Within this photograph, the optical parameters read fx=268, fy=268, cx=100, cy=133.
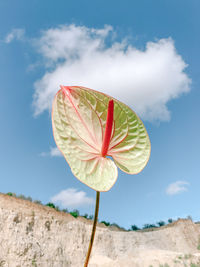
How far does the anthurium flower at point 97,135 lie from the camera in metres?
0.58

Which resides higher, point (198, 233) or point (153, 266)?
point (198, 233)

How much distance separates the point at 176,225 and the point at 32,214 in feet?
31.8

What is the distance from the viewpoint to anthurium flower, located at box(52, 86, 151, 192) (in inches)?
23.0

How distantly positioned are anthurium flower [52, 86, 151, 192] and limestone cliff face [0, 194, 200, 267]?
6549 millimetres

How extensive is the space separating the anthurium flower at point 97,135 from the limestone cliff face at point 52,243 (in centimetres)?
655

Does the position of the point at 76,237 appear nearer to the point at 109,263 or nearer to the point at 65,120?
the point at 109,263

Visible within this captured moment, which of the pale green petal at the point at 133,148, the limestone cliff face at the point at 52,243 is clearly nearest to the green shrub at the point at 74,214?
the limestone cliff face at the point at 52,243

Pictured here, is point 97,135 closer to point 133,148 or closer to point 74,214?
point 133,148

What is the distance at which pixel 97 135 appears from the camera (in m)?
0.67

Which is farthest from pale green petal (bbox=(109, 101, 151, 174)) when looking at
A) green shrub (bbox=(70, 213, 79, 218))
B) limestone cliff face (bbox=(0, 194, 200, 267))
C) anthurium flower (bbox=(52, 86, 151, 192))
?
green shrub (bbox=(70, 213, 79, 218))

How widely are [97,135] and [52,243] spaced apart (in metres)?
8.03

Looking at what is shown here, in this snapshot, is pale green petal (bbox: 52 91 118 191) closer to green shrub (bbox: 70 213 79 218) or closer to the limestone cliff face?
the limestone cliff face

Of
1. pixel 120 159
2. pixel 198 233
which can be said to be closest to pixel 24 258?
pixel 120 159

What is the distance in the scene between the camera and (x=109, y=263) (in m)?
8.30
